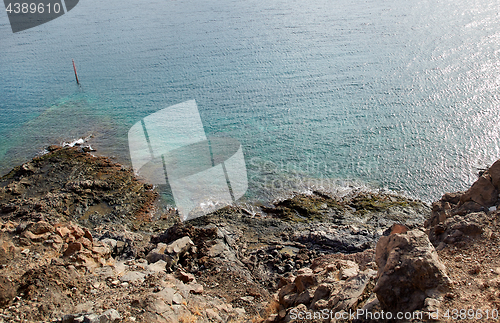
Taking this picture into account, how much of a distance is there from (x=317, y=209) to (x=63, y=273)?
31.9 ft

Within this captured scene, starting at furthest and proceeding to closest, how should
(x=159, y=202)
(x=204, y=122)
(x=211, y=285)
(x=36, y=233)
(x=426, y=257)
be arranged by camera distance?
(x=204, y=122) → (x=159, y=202) → (x=36, y=233) → (x=211, y=285) → (x=426, y=257)

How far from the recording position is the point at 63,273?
9.12m

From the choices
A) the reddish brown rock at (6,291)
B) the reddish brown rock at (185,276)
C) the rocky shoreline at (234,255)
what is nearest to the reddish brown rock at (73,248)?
the rocky shoreline at (234,255)

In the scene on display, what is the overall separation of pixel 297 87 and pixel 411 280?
20.0m

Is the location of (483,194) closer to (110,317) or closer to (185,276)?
(185,276)

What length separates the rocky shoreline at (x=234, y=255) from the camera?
709 cm

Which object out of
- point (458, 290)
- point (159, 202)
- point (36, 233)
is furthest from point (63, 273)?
point (458, 290)

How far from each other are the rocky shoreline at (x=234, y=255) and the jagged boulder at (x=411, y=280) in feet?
0.06

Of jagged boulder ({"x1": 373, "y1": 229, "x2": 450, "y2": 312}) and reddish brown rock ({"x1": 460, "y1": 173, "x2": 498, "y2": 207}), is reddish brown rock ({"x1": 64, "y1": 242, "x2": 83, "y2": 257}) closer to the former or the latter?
jagged boulder ({"x1": 373, "y1": 229, "x2": 450, "y2": 312})

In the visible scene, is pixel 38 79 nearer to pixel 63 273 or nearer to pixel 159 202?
pixel 159 202

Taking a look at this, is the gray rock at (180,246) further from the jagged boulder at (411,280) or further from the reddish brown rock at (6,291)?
the jagged boulder at (411,280)

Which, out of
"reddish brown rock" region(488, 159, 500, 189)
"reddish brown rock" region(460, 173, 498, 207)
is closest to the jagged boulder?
"reddish brown rock" region(460, 173, 498, 207)

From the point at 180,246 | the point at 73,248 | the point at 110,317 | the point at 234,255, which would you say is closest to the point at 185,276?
the point at 180,246

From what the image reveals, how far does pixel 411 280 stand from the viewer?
6.52 m
